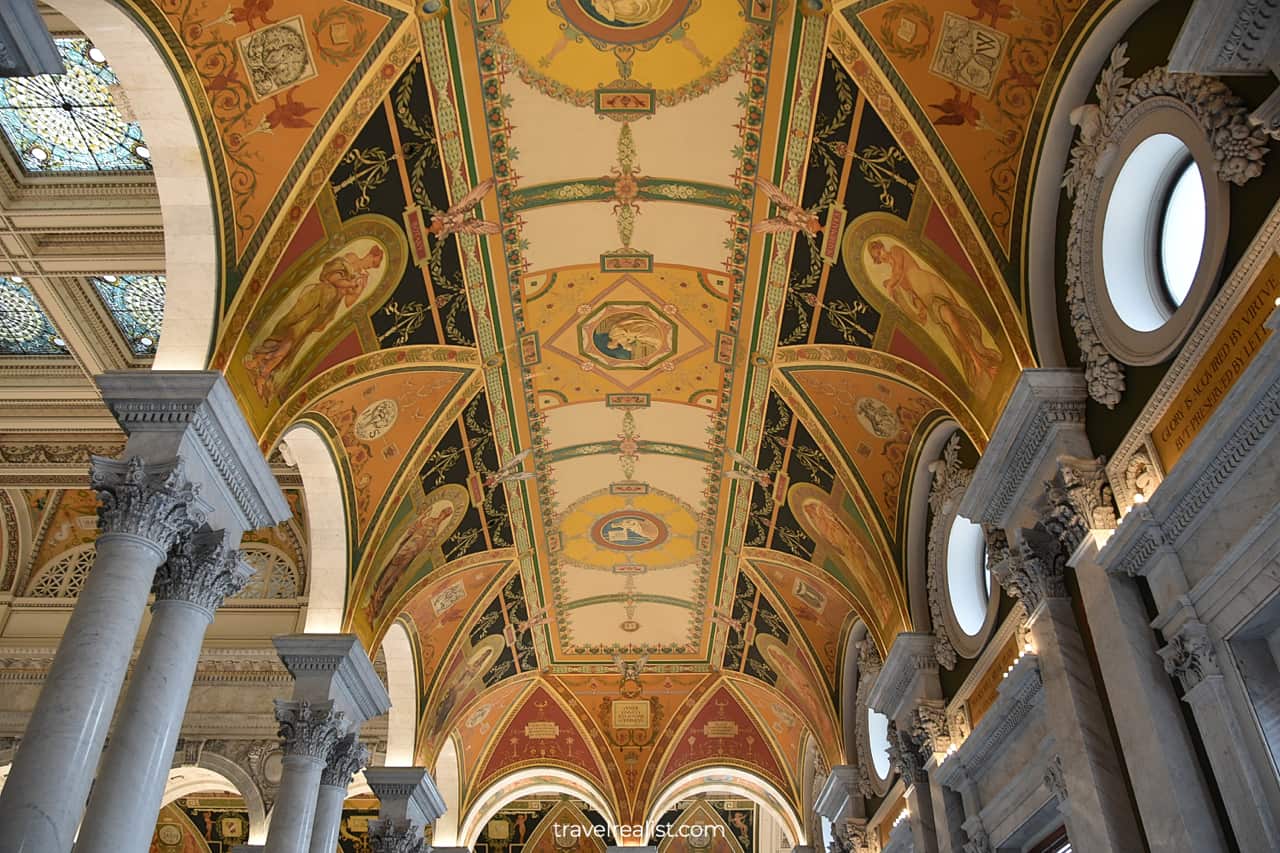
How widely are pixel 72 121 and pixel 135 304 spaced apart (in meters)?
2.92

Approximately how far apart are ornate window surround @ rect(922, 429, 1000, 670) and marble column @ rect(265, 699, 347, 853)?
21.3ft

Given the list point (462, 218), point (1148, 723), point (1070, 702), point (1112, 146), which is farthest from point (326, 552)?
point (1112, 146)

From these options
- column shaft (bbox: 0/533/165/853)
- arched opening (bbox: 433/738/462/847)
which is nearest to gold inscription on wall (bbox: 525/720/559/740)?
arched opening (bbox: 433/738/462/847)

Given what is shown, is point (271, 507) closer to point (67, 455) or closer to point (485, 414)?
point (485, 414)

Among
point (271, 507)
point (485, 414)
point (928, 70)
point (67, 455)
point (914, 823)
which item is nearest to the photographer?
point (928, 70)

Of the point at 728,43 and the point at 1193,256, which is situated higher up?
the point at 728,43

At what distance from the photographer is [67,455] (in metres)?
15.5

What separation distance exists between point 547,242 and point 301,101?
9.71 feet

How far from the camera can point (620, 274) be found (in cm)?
1134

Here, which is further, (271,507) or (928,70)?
(271,507)

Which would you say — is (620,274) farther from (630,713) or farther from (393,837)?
(630,713)

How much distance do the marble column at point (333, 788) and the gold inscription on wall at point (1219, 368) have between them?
8.93 meters

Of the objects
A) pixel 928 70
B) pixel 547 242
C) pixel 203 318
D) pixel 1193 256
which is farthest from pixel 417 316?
pixel 1193 256

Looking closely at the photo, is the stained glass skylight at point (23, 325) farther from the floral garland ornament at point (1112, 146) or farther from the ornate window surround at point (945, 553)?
the floral garland ornament at point (1112, 146)
